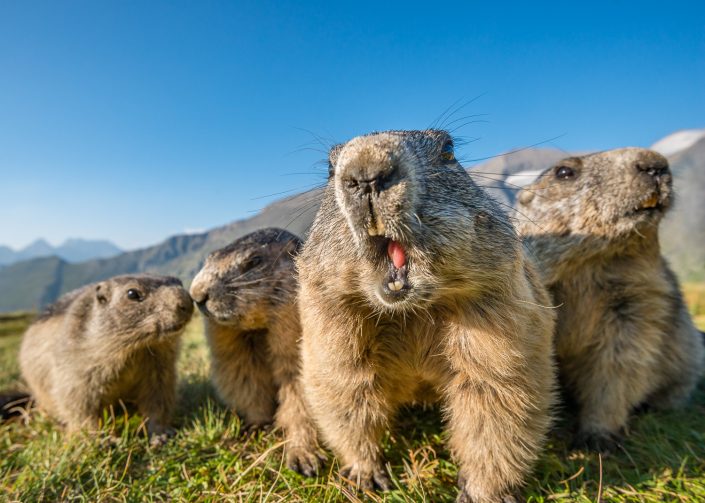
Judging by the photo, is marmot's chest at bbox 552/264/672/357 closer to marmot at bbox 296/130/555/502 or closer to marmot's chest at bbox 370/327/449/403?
marmot at bbox 296/130/555/502

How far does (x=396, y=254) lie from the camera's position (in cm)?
223

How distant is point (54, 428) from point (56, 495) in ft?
6.67

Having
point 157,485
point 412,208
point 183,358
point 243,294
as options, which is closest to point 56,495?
point 157,485

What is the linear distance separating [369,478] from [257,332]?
1900 millimetres

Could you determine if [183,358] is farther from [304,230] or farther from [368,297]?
[368,297]

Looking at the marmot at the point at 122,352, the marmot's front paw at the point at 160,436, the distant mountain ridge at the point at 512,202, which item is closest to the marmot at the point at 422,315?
the distant mountain ridge at the point at 512,202

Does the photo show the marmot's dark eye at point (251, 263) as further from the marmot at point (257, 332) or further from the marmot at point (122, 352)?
the marmot at point (122, 352)

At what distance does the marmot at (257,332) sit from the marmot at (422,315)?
2.66 ft

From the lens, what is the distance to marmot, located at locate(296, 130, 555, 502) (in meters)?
2.15

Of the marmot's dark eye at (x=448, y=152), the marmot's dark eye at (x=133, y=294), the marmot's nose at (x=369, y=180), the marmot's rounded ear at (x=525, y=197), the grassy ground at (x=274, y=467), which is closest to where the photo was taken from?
the marmot's nose at (x=369, y=180)

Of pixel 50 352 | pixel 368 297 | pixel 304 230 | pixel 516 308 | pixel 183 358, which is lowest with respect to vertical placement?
pixel 183 358

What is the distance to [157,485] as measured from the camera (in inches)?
141

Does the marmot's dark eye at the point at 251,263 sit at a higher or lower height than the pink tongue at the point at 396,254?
lower

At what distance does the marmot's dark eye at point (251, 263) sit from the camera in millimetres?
4375
